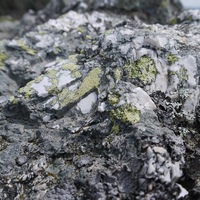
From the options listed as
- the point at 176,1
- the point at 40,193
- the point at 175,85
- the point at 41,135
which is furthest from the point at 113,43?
the point at 176,1

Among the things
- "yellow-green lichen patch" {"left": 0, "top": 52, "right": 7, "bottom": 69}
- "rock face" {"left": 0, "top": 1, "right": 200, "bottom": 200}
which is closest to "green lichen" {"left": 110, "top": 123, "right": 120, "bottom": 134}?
"rock face" {"left": 0, "top": 1, "right": 200, "bottom": 200}

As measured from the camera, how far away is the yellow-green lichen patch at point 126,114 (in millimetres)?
3013

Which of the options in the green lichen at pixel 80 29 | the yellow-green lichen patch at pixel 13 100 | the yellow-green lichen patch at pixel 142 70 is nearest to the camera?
the yellow-green lichen patch at pixel 142 70

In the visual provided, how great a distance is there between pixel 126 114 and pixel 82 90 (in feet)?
2.47

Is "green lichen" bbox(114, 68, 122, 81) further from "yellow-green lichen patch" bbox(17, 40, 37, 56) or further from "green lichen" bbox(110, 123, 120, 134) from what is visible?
"yellow-green lichen patch" bbox(17, 40, 37, 56)

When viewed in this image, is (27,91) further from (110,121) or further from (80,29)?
(80,29)

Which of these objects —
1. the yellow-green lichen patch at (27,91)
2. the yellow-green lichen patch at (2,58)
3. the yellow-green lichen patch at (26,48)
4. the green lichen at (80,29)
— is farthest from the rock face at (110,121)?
the green lichen at (80,29)

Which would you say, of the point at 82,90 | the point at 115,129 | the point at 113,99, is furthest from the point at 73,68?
the point at 115,129

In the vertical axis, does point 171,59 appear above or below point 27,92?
above

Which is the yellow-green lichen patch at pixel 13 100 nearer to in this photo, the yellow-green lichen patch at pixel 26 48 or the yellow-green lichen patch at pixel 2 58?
the yellow-green lichen patch at pixel 2 58

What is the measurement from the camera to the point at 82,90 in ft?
11.9

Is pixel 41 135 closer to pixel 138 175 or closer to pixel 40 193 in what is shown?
pixel 40 193

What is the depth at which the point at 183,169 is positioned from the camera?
2965mm

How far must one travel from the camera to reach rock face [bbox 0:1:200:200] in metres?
2.73
